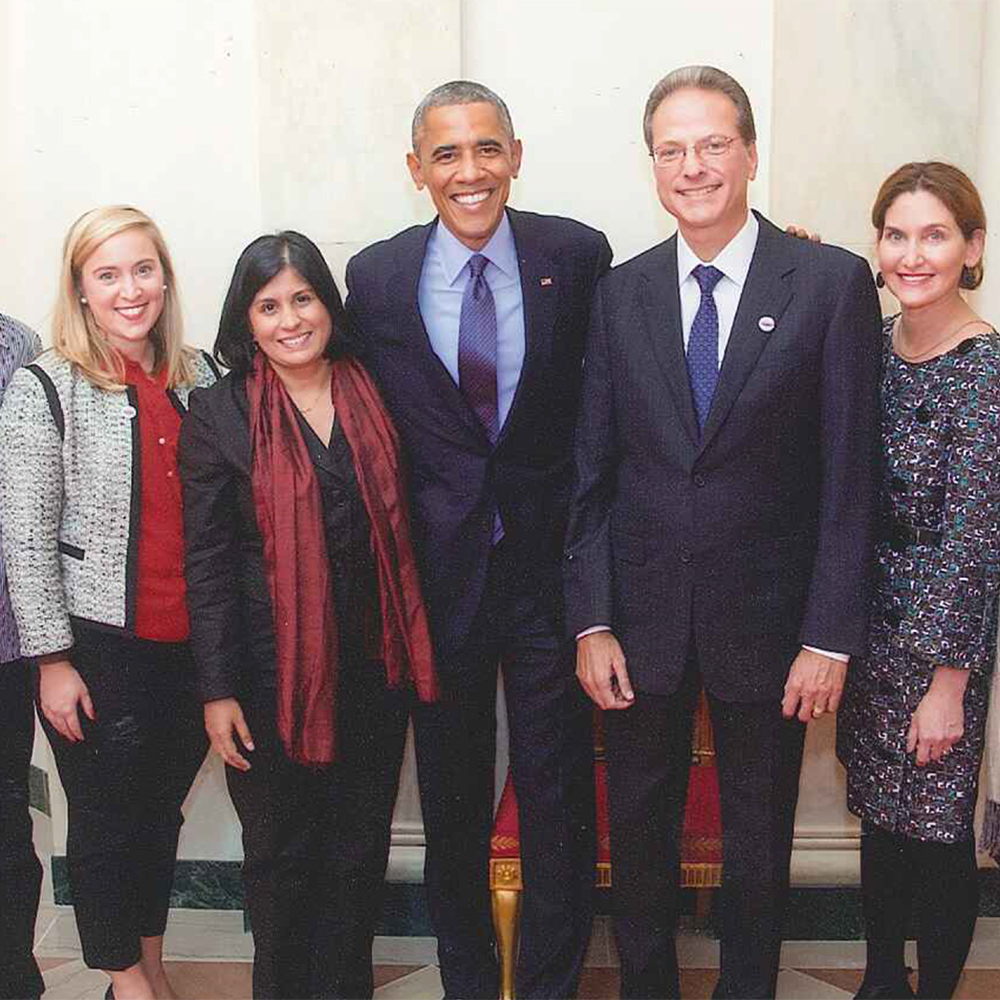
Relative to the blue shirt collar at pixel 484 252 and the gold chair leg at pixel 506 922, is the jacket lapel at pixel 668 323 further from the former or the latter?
the gold chair leg at pixel 506 922

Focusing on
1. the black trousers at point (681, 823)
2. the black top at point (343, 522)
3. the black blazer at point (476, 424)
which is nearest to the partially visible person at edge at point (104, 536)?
the black top at point (343, 522)

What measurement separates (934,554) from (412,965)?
5.12 feet

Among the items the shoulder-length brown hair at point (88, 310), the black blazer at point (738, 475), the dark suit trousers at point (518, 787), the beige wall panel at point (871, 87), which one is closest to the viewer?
the black blazer at point (738, 475)

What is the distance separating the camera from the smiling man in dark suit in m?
2.73

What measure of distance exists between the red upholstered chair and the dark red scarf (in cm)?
42

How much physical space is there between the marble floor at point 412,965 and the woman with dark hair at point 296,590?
1.55 ft

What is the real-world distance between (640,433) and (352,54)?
119 centimetres

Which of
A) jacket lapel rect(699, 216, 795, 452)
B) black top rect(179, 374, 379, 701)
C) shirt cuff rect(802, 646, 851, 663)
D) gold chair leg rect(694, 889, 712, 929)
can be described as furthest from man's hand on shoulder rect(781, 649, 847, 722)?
gold chair leg rect(694, 889, 712, 929)

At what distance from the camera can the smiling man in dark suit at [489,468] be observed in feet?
8.95

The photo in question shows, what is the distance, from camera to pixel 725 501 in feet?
8.20

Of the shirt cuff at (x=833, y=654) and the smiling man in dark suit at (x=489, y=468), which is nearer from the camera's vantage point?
the shirt cuff at (x=833, y=654)

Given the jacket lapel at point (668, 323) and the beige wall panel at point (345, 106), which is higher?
the beige wall panel at point (345, 106)

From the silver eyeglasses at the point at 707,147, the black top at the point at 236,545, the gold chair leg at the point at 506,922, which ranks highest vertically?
the silver eyeglasses at the point at 707,147

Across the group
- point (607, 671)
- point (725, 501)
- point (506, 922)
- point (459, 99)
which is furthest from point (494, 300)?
point (506, 922)
